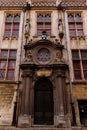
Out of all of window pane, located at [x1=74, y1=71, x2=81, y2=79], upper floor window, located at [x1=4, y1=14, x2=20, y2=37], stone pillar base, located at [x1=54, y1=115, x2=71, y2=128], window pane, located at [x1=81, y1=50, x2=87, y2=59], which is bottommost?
stone pillar base, located at [x1=54, y1=115, x2=71, y2=128]

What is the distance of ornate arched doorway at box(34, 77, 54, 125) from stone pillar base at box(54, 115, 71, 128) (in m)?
0.57

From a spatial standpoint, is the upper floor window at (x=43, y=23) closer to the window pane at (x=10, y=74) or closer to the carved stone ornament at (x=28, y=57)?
the carved stone ornament at (x=28, y=57)

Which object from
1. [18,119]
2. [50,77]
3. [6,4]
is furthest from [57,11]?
[18,119]

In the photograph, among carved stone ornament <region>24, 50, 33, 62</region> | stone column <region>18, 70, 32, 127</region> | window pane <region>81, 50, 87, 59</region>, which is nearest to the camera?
stone column <region>18, 70, 32, 127</region>

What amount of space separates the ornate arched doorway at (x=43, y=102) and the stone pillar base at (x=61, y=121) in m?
0.57

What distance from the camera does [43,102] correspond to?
10789 millimetres

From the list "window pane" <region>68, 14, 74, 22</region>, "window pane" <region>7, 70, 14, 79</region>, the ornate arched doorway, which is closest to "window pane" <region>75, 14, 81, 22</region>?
"window pane" <region>68, 14, 74, 22</region>

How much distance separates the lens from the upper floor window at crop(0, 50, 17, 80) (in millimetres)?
11875

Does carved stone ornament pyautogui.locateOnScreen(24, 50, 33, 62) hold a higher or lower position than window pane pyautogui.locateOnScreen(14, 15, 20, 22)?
lower

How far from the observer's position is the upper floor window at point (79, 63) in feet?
38.7

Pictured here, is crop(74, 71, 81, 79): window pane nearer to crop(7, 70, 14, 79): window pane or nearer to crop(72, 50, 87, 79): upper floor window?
crop(72, 50, 87, 79): upper floor window

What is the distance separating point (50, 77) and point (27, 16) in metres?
6.16

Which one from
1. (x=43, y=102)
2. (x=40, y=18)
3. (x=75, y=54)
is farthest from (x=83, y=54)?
(x=40, y=18)

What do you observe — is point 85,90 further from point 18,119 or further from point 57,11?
point 57,11
